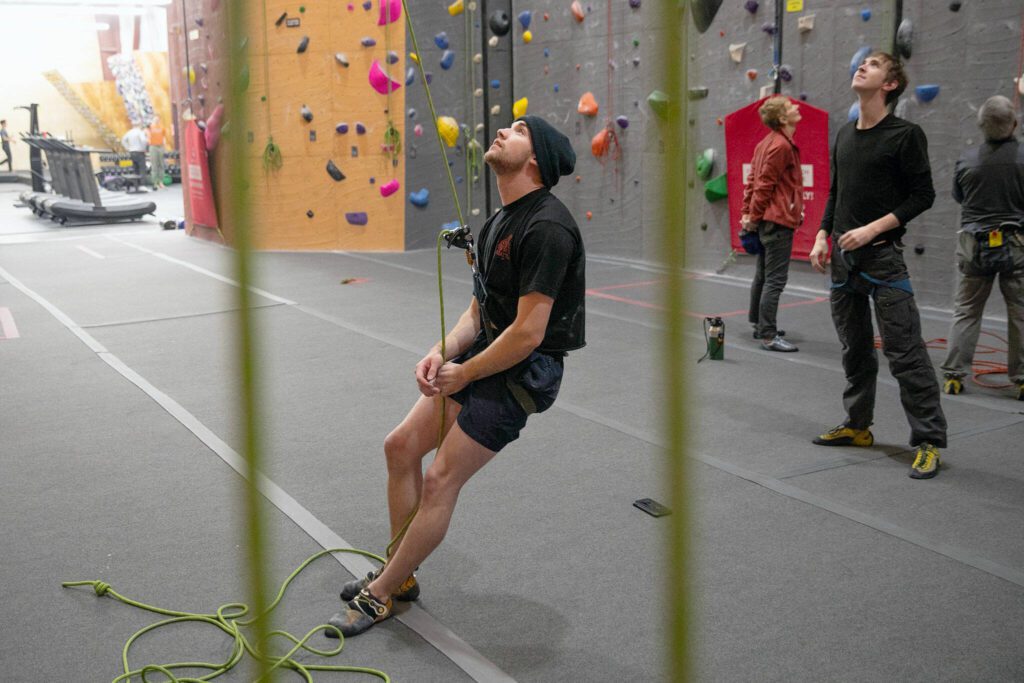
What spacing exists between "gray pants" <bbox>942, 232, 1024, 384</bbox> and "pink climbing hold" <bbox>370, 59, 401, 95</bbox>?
6.35 meters

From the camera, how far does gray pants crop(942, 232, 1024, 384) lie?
4516mm

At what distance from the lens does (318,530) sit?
10.5ft

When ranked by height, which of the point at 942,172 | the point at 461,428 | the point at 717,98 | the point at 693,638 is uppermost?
the point at 717,98

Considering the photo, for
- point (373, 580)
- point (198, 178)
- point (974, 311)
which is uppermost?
point (198, 178)

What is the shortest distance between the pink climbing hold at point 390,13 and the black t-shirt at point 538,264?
750cm

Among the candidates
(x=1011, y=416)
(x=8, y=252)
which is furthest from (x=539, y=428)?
(x=8, y=252)

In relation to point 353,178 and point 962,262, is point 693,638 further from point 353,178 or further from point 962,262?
point 353,178

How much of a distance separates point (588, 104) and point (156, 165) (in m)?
13.6

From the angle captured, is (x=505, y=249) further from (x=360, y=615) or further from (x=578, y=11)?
(x=578, y=11)

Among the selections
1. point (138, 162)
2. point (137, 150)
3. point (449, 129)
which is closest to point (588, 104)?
point (449, 129)

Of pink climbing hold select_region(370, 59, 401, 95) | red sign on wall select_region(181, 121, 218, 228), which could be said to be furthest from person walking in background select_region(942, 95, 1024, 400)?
red sign on wall select_region(181, 121, 218, 228)

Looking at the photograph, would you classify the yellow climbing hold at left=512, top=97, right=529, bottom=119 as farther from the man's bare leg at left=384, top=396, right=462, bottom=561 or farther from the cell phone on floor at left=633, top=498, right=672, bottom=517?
the man's bare leg at left=384, top=396, right=462, bottom=561

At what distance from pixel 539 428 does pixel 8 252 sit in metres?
Result: 8.32

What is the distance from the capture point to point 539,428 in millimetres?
4250
